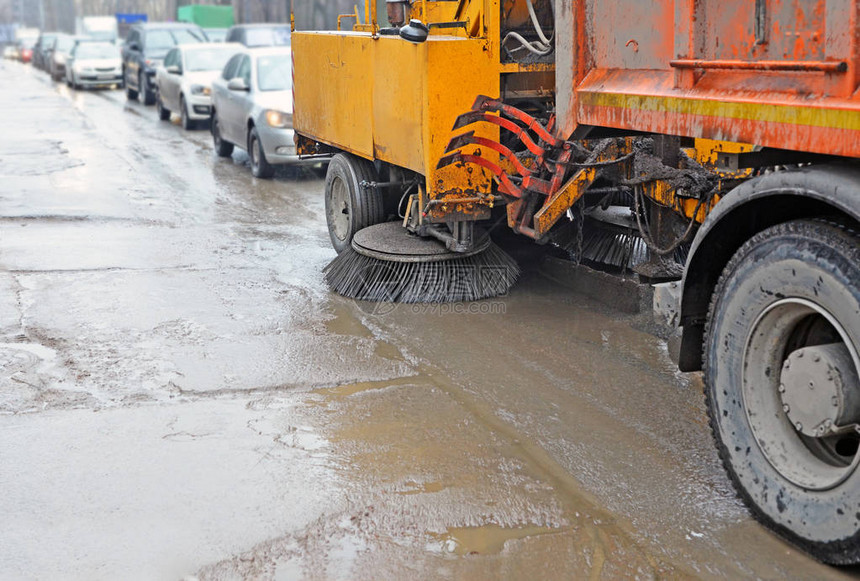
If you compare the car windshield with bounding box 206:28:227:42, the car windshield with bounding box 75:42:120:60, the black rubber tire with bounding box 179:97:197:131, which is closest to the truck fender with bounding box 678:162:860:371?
the black rubber tire with bounding box 179:97:197:131

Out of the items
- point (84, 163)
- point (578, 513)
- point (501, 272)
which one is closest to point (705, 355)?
point (578, 513)

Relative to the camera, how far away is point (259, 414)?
486cm

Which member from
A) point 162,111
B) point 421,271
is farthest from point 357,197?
point 162,111

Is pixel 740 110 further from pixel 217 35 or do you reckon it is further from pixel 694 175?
pixel 217 35

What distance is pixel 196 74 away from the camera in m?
18.2

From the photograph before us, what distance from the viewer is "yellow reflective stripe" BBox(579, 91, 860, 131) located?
2.99m

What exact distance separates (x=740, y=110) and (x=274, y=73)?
10877mm

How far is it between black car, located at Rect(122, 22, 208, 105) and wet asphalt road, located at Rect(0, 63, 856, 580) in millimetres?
17386

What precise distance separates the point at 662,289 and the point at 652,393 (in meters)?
1.10

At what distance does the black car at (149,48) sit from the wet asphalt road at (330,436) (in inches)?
684

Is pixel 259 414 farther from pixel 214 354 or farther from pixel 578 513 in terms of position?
pixel 578 513

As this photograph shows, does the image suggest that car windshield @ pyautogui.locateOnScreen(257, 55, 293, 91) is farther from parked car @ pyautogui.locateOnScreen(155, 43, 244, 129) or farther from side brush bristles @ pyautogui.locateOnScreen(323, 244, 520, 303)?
side brush bristles @ pyautogui.locateOnScreen(323, 244, 520, 303)

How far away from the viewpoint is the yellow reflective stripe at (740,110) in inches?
118

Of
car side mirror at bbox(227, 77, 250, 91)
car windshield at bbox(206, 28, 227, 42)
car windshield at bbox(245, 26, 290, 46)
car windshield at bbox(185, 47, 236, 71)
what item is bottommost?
car side mirror at bbox(227, 77, 250, 91)
